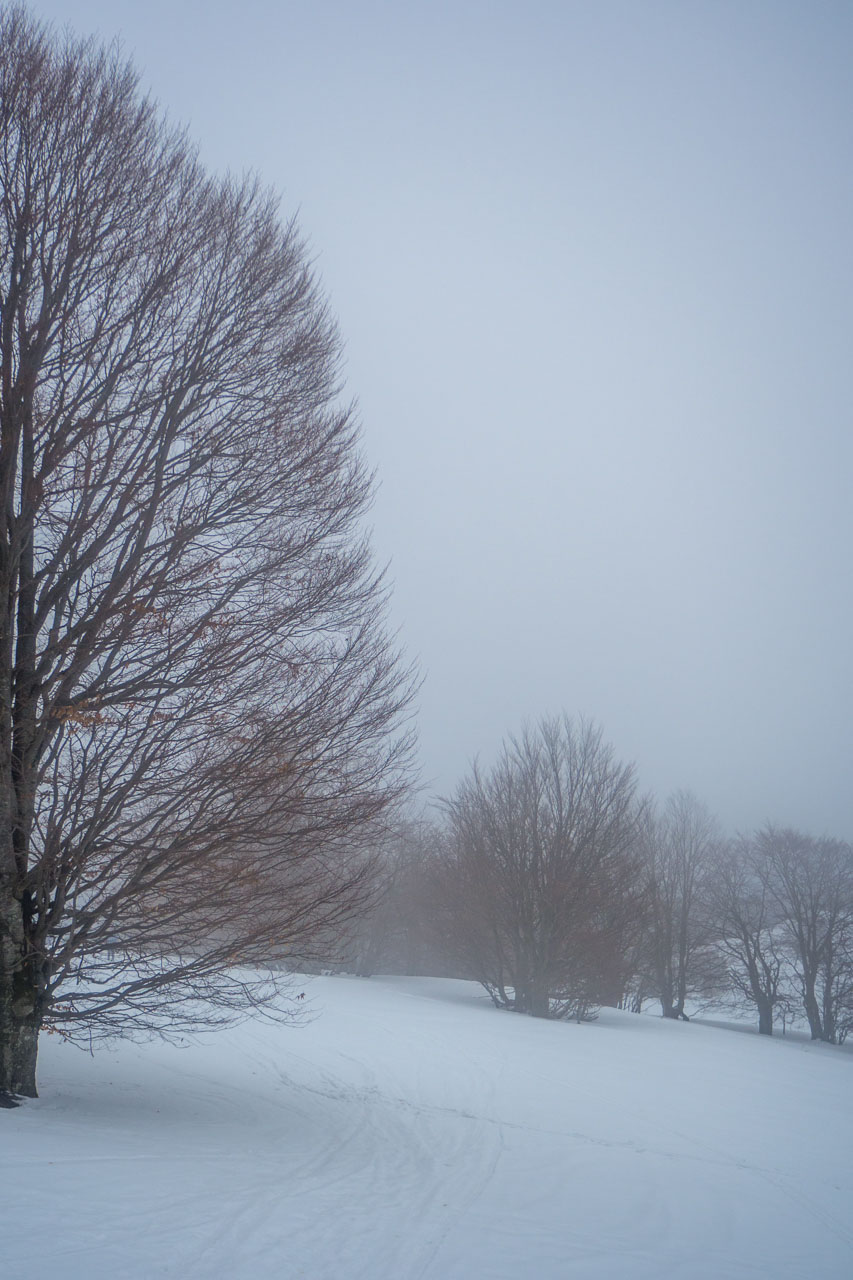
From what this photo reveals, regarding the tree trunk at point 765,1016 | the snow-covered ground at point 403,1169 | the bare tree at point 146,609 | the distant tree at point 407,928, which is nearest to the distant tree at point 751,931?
the tree trunk at point 765,1016

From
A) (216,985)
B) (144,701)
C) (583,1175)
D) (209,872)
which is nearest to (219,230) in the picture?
(144,701)

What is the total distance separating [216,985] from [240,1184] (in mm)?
1959

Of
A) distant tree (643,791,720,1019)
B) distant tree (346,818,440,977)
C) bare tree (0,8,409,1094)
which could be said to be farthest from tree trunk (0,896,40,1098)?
distant tree (643,791,720,1019)

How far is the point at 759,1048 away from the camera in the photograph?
22.1 meters

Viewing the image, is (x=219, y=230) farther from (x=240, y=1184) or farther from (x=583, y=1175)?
(x=583, y=1175)

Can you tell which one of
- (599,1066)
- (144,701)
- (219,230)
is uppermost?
(219,230)

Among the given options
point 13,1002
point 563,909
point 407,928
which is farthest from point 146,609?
point 407,928

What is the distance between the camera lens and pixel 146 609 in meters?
6.44

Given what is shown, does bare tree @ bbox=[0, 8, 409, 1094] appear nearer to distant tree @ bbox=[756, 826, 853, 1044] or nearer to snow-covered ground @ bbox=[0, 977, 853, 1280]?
snow-covered ground @ bbox=[0, 977, 853, 1280]

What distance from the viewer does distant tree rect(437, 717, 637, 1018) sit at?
24812mm

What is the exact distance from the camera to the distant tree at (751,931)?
117ft

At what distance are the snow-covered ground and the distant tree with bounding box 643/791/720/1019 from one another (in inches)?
840

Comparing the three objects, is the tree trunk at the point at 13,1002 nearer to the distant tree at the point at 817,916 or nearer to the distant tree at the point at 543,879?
the distant tree at the point at 543,879

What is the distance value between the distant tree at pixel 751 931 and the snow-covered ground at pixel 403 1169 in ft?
77.0
